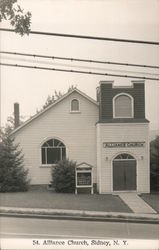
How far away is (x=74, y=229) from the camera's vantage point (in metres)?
15.4

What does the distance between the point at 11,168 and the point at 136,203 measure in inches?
279

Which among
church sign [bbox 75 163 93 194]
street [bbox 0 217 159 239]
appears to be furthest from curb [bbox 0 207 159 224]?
church sign [bbox 75 163 93 194]

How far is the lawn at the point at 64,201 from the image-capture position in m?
21.3

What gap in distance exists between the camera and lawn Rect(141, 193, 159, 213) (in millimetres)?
22484

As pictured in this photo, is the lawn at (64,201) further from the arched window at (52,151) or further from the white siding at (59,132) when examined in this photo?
the arched window at (52,151)

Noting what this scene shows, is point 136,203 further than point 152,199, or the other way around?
point 152,199

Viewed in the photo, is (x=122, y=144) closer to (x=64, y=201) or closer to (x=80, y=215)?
(x=64, y=201)

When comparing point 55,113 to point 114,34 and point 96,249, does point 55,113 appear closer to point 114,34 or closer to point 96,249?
point 114,34

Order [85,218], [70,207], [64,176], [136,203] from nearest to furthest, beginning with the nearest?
1. [85,218]
2. [70,207]
3. [136,203]
4. [64,176]

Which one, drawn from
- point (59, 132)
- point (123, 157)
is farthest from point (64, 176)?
point (123, 157)

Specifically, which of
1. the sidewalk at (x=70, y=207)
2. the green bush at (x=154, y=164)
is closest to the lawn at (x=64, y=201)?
the sidewalk at (x=70, y=207)

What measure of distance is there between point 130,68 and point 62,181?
487 inches

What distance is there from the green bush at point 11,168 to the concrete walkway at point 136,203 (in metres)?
5.38

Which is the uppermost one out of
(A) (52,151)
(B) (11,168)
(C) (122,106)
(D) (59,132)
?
(C) (122,106)
